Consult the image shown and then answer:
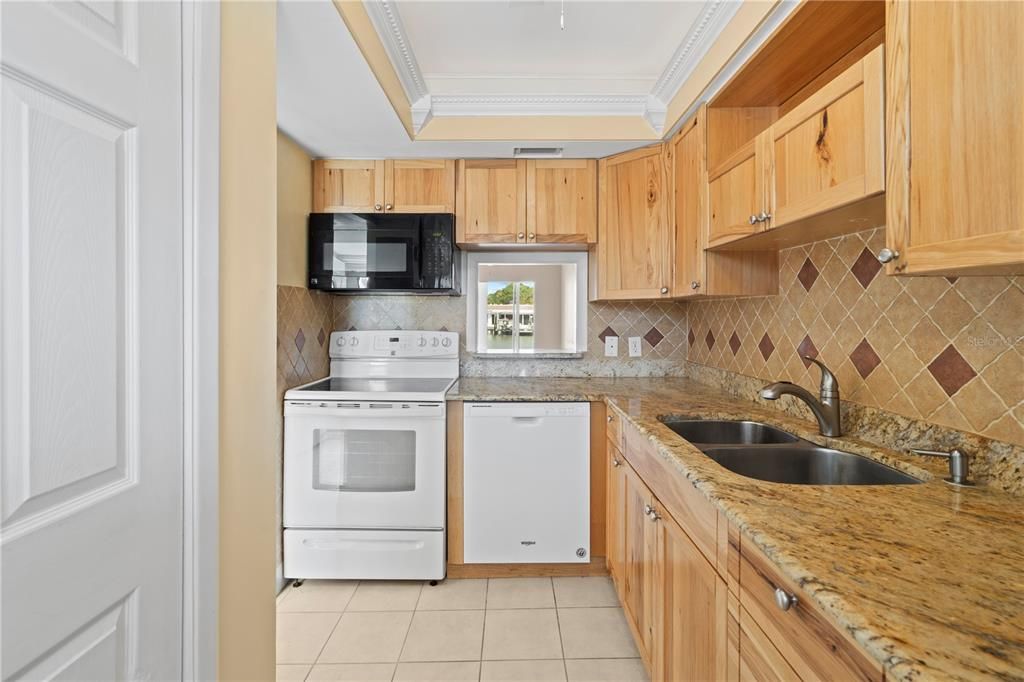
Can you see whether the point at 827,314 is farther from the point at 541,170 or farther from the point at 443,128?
the point at 443,128

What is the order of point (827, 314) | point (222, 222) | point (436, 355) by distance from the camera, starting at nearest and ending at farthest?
point (222, 222) < point (827, 314) < point (436, 355)

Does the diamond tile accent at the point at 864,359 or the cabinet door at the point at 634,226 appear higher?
the cabinet door at the point at 634,226

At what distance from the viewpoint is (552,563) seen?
7.95 feet

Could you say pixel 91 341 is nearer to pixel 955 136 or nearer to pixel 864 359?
pixel 955 136

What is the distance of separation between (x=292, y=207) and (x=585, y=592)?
2.36m

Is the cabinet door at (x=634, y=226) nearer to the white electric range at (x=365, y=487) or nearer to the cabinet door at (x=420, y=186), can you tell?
the cabinet door at (x=420, y=186)

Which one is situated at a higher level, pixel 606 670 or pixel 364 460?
pixel 364 460

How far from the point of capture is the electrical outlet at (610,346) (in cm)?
297

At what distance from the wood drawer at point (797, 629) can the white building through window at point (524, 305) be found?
2.07m

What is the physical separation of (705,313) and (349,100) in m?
2.07

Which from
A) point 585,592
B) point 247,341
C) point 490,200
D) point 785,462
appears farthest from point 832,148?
point 585,592

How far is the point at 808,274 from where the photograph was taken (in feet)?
5.99

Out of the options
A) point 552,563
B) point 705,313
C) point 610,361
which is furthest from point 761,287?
→ point 552,563

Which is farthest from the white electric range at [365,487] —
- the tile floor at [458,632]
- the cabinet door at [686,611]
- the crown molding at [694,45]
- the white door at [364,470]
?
the crown molding at [694,45]
